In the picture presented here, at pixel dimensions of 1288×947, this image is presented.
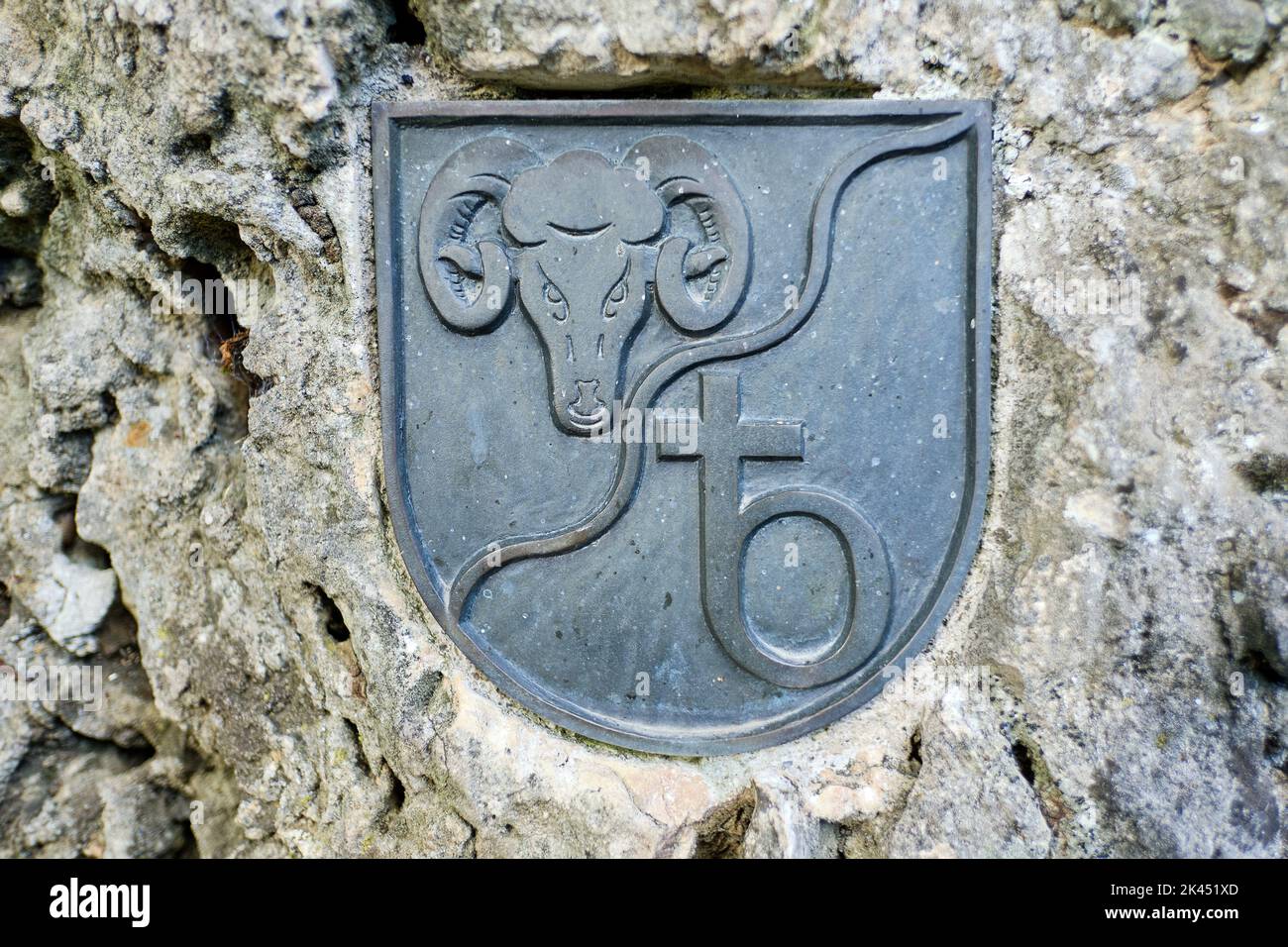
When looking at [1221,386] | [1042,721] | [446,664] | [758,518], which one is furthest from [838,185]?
[446,664]

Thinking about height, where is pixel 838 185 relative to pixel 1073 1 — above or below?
below

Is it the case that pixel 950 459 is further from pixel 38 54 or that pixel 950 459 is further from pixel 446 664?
pixel 38 54

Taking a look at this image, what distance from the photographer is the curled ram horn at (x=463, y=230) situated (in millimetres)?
1489

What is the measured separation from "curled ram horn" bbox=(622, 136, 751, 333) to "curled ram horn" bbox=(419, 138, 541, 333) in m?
0.24

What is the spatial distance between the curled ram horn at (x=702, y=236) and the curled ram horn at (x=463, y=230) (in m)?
0.24

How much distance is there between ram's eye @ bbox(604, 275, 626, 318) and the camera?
1.51 metres

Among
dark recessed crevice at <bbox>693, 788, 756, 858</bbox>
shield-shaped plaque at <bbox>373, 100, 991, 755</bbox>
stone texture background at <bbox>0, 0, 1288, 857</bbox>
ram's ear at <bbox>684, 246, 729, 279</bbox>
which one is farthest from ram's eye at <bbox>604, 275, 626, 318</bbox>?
dark recessed crevice at <bbox>693, 788, 756, 858</bbox>

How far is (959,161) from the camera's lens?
1.51m

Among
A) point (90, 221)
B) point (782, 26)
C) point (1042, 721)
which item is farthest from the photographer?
point (90, 221)

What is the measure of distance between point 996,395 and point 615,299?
29.9 inches

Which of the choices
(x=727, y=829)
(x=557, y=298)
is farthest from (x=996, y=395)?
(x=727, y=829)

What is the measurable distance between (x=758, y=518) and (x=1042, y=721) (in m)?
0.66

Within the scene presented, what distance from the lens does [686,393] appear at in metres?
1.53

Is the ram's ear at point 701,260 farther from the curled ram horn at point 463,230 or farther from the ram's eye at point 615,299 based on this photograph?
the curled ram horn at point 463,230
